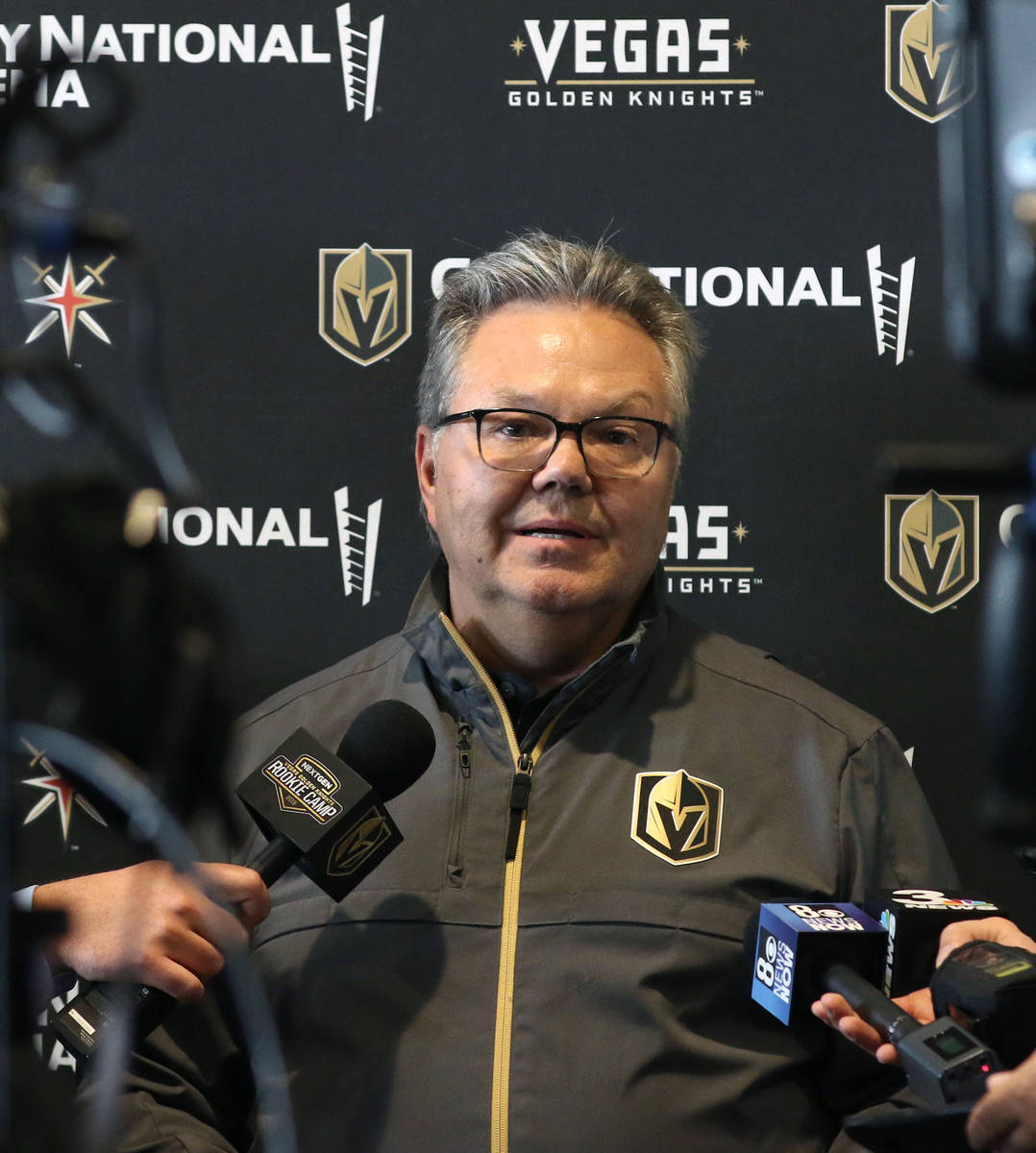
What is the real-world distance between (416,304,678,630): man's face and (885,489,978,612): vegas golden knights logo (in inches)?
14.7

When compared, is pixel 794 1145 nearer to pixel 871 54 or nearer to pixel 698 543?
pixel 698 543

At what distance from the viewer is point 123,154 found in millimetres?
2018

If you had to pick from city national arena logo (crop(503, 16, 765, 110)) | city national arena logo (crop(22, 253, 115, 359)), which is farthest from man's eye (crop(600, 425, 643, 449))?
city national arena logo (crop(22, 253, 115, 359))

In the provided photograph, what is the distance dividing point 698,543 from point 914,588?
0.30 m

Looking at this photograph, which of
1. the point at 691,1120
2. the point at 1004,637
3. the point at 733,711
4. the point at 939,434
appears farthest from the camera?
the point at 939,434

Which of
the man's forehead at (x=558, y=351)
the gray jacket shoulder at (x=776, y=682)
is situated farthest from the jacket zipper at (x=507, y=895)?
the man's forehead at (x=558, y=351)

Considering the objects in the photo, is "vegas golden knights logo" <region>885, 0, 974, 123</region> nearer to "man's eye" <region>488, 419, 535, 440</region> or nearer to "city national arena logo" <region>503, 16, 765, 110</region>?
"city national arena logo" <region>503, 16, 765, 110</region>

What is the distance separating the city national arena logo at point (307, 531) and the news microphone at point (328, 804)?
518 mm

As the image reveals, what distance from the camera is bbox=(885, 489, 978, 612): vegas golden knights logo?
77.2 inches

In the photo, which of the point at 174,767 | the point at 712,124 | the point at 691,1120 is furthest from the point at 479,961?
the point at 712,124

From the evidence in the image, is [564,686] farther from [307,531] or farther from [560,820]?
[307,531]

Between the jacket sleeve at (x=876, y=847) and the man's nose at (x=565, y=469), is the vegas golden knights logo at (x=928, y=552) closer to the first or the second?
the jacket sleeve at (x=876, y=847)

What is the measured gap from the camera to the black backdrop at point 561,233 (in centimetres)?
196

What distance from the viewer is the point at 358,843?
1427mm
